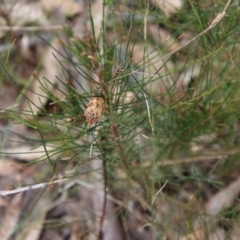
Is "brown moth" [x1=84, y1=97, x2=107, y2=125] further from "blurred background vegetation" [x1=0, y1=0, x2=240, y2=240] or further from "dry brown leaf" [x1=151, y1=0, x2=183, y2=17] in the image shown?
"dry brown leaf" [x1=151, y1=0, x2=183, y2=17]

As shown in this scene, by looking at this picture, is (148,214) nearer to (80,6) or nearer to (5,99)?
(5,99)

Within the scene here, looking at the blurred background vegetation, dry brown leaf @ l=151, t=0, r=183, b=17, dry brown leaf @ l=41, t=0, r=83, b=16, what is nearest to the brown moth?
the blurred background vegetation

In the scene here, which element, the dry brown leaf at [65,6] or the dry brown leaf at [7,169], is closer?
the dry brown leaf at [7,169]

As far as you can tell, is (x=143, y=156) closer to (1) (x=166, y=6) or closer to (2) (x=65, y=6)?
(1) (x=166, y=6)

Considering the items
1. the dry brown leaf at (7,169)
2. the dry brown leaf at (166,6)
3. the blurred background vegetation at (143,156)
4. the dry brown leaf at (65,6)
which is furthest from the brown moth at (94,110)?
the dry brown leaf at (65,6)

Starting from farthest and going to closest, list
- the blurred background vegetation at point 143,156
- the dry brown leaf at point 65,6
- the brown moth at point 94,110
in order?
the dry brown leaf at point 65,6, the blurred background vegetation at point 143,156, the brown moth at point 94,110

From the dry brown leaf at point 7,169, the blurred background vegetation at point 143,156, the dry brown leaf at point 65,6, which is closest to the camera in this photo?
the blurred background vegetation at point 143,156

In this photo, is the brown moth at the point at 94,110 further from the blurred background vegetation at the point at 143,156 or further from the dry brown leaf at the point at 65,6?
the dry brown leaf at the point at 65,6

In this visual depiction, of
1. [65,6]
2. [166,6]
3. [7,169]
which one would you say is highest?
[65,6]

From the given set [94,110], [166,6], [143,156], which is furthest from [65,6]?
[94,110]

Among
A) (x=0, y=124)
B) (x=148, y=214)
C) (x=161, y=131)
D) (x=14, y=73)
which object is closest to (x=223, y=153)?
(x=161, y=131)

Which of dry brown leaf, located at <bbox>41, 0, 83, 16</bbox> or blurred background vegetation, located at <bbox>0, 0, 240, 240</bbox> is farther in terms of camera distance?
dry brown leaf, located at <bbox>41, 0, 83, 16</bbox>
